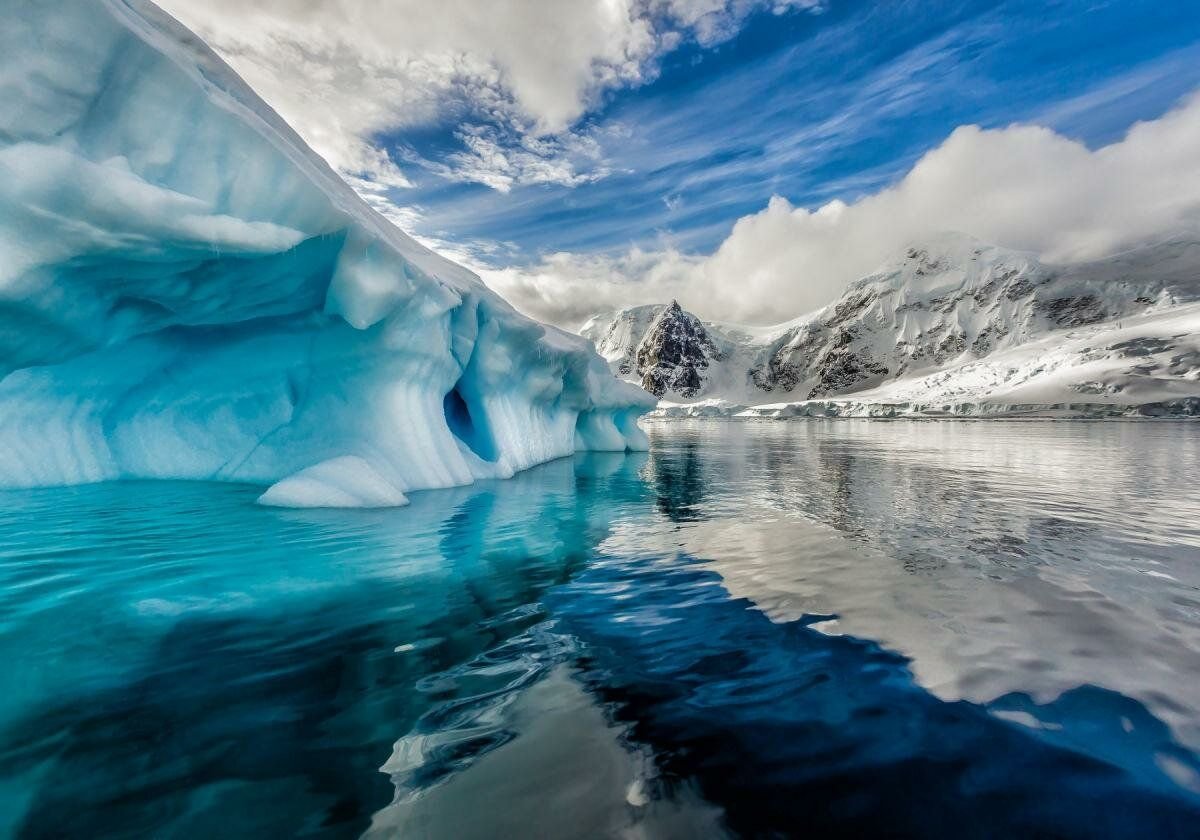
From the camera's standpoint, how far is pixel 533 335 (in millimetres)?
14422

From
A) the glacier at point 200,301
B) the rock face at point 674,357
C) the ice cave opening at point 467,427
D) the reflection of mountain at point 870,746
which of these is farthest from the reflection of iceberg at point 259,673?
the rock face at point 674,357

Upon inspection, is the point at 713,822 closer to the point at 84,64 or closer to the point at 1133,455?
the point at 84,64

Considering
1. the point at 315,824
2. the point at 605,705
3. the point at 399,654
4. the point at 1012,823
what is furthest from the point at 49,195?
the point at 1012,823

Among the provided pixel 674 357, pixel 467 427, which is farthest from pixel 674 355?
pixel 467 427

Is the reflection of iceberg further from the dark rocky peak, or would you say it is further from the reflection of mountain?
the dark rocky peak

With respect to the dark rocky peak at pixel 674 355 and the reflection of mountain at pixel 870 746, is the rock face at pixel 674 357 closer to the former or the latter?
the dark rocky peak at pixel 674 355

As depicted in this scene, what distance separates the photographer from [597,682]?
325 centimetres

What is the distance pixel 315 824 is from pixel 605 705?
148 centimetres

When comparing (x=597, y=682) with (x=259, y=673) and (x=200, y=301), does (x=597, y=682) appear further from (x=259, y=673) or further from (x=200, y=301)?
(x=200, y=301)

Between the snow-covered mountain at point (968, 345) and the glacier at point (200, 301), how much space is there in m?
85.6

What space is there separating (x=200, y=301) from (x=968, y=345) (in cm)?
19064

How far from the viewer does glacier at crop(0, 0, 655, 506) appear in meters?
5.85

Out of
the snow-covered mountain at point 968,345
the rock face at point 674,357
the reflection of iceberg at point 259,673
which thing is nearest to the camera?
the reflection of iceberg at point 259,673

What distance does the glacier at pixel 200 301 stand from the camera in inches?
230
